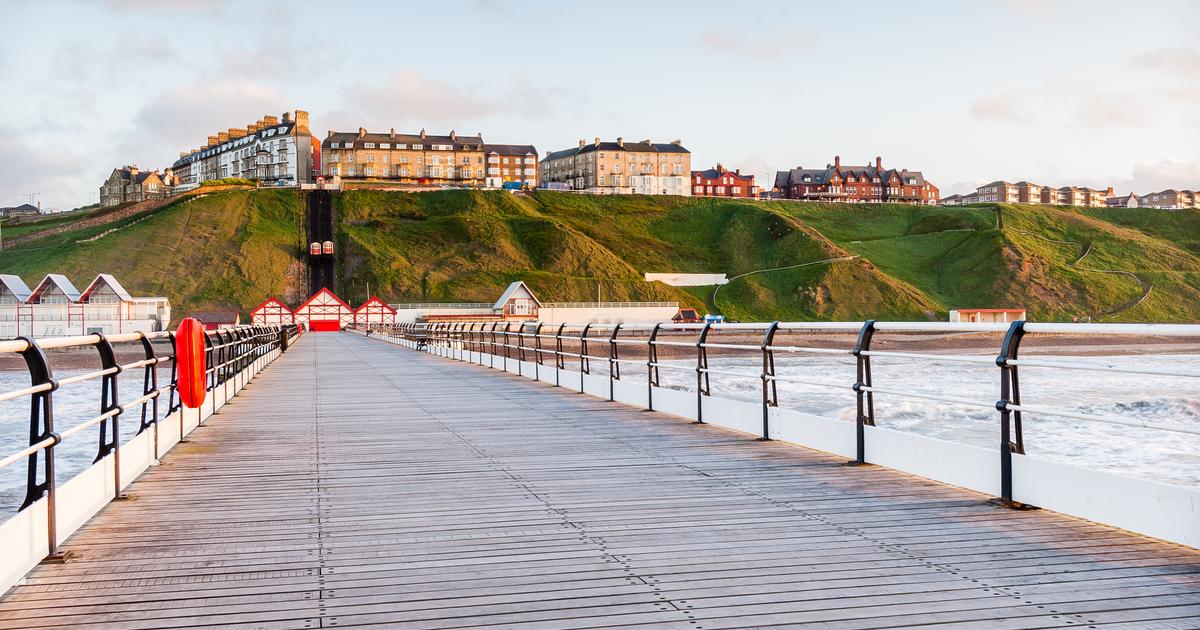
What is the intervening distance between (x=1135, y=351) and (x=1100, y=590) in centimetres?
7417

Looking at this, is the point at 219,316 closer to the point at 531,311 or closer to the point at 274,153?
the point at 531,311

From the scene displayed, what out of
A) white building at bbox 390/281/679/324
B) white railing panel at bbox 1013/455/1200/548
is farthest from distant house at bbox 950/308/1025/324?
white railing panel at bbox 1013/455/1200/548

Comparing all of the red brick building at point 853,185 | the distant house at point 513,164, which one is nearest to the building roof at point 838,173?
the red brick building at point 853,185

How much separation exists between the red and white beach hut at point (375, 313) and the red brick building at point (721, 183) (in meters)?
86.9

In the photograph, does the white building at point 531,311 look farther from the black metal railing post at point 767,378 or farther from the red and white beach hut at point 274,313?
the black metal railing post at point 767,378

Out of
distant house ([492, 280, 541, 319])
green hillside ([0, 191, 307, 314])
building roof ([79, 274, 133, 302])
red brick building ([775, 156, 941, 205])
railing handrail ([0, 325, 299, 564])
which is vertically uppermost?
red brick building ([775, 156, 941, 205])

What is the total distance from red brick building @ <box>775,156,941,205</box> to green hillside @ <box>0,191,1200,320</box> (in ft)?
99.5

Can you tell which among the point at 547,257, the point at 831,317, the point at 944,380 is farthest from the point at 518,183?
the point at 944,380

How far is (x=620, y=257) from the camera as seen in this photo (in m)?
140

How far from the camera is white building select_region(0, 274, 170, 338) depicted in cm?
9306

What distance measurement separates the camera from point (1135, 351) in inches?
2744

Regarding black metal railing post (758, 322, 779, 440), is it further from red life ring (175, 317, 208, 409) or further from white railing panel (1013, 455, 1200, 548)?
red life ring (175, 317, 208, 409)

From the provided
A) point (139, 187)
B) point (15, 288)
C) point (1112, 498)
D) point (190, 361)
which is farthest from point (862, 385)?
point (139, 187)

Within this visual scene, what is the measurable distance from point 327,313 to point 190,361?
4405 inches
